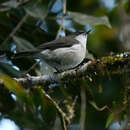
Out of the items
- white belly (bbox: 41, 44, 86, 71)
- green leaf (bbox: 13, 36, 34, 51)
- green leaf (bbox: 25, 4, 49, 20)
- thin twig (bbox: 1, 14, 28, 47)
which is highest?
green leaf (bbox: 25, 4, 49, 20)

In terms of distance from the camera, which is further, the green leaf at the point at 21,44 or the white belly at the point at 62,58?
the white belly at the point at 62,58

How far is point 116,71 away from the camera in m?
3.95

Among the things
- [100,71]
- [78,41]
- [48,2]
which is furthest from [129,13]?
[100,71]

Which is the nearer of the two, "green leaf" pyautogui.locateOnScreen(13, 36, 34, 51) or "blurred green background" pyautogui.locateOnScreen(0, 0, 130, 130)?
"blurred green background" pyautogui.locateOnScreen(0, 0, 130, 130)

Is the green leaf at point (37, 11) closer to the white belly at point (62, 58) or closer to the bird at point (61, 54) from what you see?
the bird at point (61, 54)

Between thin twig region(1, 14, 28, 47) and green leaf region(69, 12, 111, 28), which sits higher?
green leaf region(69, 12, 111, 28)

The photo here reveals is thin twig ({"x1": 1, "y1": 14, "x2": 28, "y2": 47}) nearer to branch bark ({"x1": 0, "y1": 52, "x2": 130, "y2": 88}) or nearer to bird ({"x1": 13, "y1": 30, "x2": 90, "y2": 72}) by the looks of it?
bird ({"x1": 13, "y1": 30, "x2": 90, "y2": 72})

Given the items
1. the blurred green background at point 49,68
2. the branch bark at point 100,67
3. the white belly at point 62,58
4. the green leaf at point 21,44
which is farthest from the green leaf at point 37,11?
the branch bark at point 100,67

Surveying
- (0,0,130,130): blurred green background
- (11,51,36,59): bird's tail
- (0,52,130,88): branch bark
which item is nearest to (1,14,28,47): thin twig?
(0,0,130,130): blurred green background

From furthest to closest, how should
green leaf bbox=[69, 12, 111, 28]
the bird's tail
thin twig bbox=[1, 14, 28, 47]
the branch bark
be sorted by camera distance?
thin twig bbox=[1, 14, 28, 47] < green leaf bbox=[69, 12, 111, 28] < the bird's tail < the branch bark

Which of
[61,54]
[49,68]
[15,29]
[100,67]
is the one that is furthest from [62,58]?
[100,67]

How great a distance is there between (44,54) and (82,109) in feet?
3.95

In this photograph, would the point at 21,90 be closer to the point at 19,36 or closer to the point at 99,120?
the point at 19,36

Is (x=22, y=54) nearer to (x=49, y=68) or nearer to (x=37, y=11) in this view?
(x=49, y=68)
